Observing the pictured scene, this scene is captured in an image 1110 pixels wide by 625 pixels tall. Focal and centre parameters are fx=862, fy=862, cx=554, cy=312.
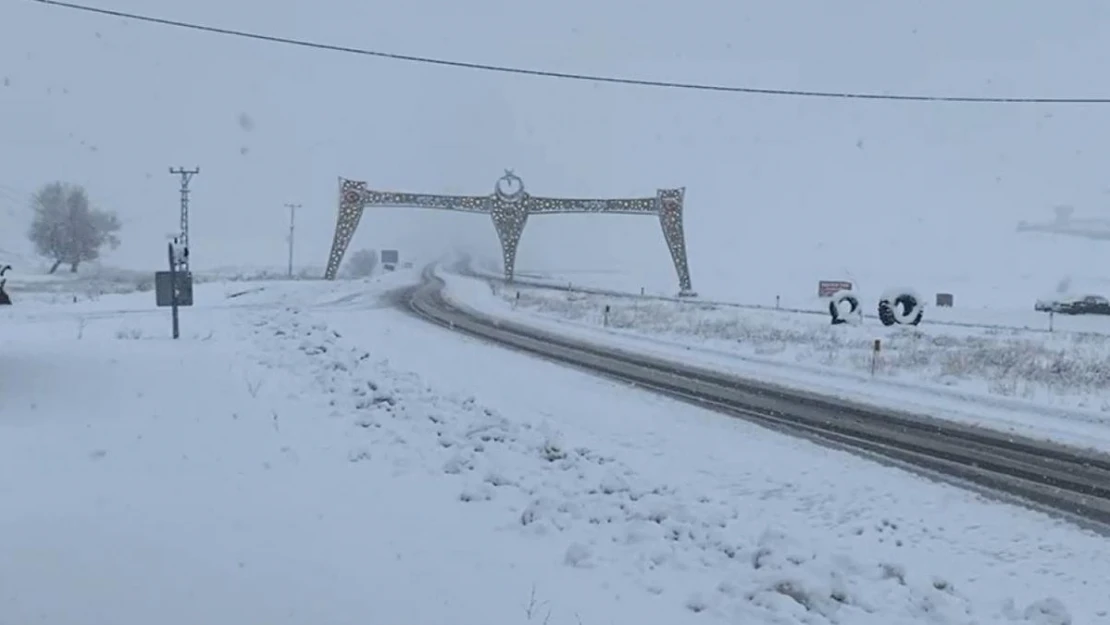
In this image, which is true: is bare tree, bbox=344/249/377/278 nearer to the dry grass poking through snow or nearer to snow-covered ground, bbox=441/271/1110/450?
the dry grass poking through snow

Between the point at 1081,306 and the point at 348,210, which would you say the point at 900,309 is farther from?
the point at 348,210

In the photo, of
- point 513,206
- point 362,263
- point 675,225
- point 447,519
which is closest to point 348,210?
point 513,206

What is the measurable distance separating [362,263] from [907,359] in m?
115

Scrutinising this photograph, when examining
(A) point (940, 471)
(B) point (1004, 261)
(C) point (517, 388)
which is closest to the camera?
(A) point (940, 471)

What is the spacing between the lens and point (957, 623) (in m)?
6.08

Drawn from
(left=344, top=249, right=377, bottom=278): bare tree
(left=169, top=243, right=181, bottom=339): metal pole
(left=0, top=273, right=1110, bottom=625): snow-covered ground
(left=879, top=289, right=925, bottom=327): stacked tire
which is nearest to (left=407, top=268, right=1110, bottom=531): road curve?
(left=0, top=273, right=1110, bottom=625): snow-covered ground

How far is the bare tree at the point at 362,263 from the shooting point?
406ft

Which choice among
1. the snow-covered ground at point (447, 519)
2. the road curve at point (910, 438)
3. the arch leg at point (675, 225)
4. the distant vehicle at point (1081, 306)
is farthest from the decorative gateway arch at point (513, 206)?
the snow-covered ground at point (447, 519)

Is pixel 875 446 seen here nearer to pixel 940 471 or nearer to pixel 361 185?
pixel 940 471

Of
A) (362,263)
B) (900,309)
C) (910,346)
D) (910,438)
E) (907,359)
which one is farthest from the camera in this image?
(362,263)

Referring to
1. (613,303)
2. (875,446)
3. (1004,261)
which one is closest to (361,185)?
(613,303)

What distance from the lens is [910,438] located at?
1302 cm

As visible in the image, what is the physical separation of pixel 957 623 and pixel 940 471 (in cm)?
524

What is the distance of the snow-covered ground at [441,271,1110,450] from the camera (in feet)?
51.6
